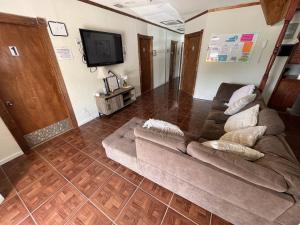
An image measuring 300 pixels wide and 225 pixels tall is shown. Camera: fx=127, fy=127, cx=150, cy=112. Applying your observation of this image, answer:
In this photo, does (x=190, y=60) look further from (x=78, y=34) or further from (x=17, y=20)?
(x=17, y=20)

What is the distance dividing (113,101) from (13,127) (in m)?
1.67

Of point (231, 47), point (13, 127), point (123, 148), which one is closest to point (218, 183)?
point (123, 148)

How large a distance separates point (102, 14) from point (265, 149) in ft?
11.5

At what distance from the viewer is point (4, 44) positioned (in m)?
1.69

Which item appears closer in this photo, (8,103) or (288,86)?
(8,103)

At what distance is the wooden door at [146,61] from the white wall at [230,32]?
4.55 ft

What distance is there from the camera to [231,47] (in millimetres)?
3096

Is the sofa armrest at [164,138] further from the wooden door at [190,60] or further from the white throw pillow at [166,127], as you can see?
the wooden door at [190,60]

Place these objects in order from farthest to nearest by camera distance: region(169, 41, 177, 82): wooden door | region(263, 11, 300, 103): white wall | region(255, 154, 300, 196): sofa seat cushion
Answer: region(169, 41, 177, 82): wooden door → region(263, 11, 300, 103): white wall → region(255, 154, 300, 196): sofa seat cushion

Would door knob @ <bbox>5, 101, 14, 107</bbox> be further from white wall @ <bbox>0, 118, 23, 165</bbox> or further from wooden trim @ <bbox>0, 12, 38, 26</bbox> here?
wooden trim @ <bbox>0, 12, 38, 26</bbox>

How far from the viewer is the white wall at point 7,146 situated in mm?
1788

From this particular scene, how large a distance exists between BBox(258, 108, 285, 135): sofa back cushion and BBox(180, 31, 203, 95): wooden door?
2826 millimetres

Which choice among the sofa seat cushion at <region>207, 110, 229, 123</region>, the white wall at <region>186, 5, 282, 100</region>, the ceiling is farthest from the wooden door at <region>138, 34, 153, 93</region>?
the sofa seat cushion at <region>207, 110, 229, 123</region>

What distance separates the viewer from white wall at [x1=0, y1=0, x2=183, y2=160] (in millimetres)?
1852
